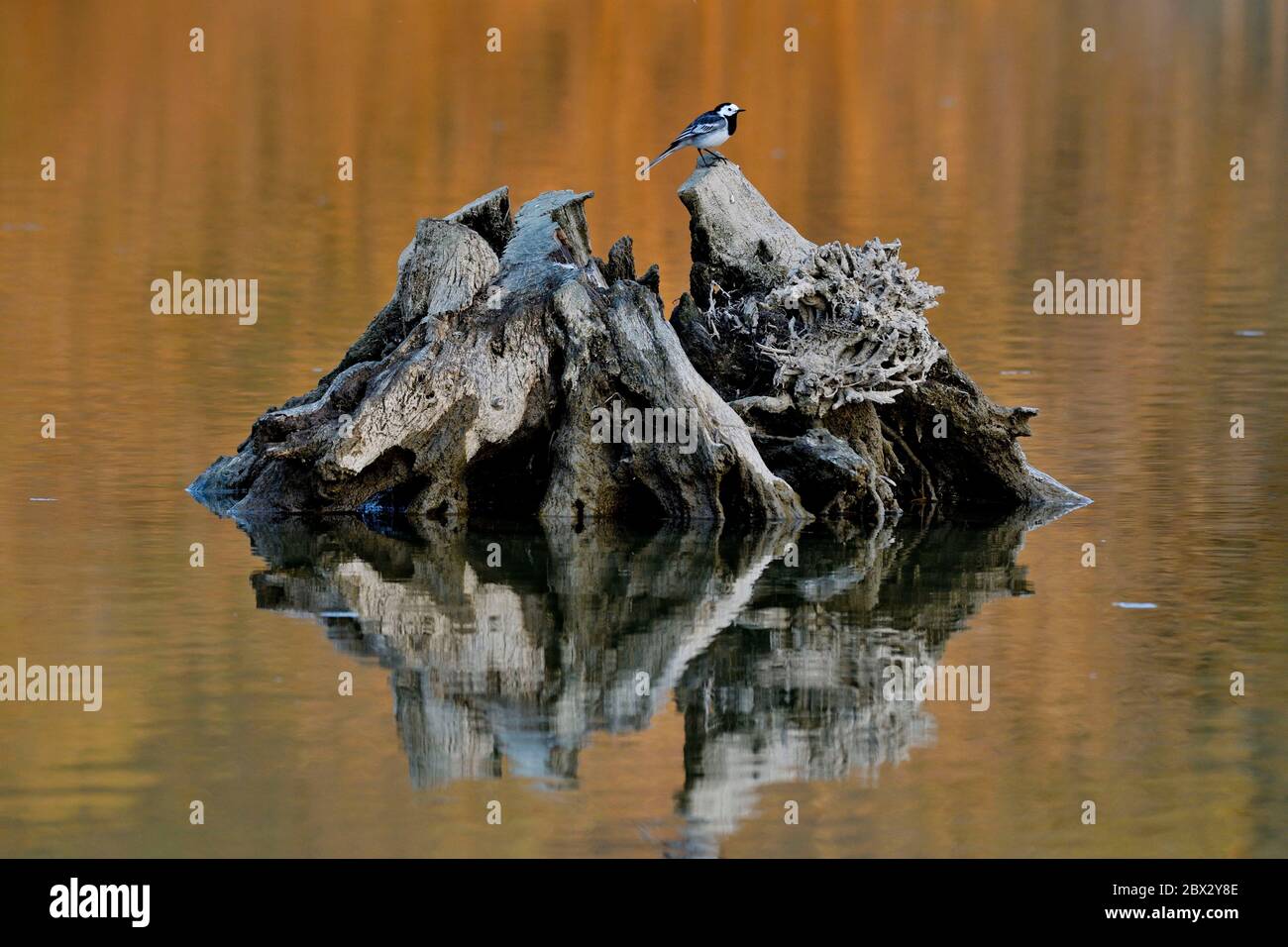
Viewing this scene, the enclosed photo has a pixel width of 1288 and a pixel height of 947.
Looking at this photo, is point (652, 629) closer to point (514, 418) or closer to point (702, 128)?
point (514, 418)

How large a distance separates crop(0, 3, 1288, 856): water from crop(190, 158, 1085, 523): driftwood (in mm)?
461

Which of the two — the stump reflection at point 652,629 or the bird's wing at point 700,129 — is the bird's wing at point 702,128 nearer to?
the bird's wing at point 700,129

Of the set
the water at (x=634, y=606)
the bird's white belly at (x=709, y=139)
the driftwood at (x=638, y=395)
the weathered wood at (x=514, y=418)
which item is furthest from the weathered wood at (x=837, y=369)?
the water at (x=634, y=606)

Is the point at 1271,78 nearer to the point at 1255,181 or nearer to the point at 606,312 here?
the point at 1255,181

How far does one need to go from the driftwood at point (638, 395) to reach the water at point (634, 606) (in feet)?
1.51

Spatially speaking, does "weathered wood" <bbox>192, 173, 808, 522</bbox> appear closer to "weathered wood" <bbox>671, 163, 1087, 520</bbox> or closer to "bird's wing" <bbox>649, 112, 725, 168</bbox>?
"weathered wood" <bbox>671, 163, 1087, 520</bbox>

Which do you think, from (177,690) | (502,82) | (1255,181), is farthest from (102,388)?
(502,82)

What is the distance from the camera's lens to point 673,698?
8.35 m

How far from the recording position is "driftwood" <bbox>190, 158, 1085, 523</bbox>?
12.5m

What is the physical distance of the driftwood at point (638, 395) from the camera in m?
12.5

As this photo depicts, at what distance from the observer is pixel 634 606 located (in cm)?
1020

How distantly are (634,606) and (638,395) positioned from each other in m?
2.59

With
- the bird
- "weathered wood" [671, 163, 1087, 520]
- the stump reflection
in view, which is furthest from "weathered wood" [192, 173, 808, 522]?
the bird
